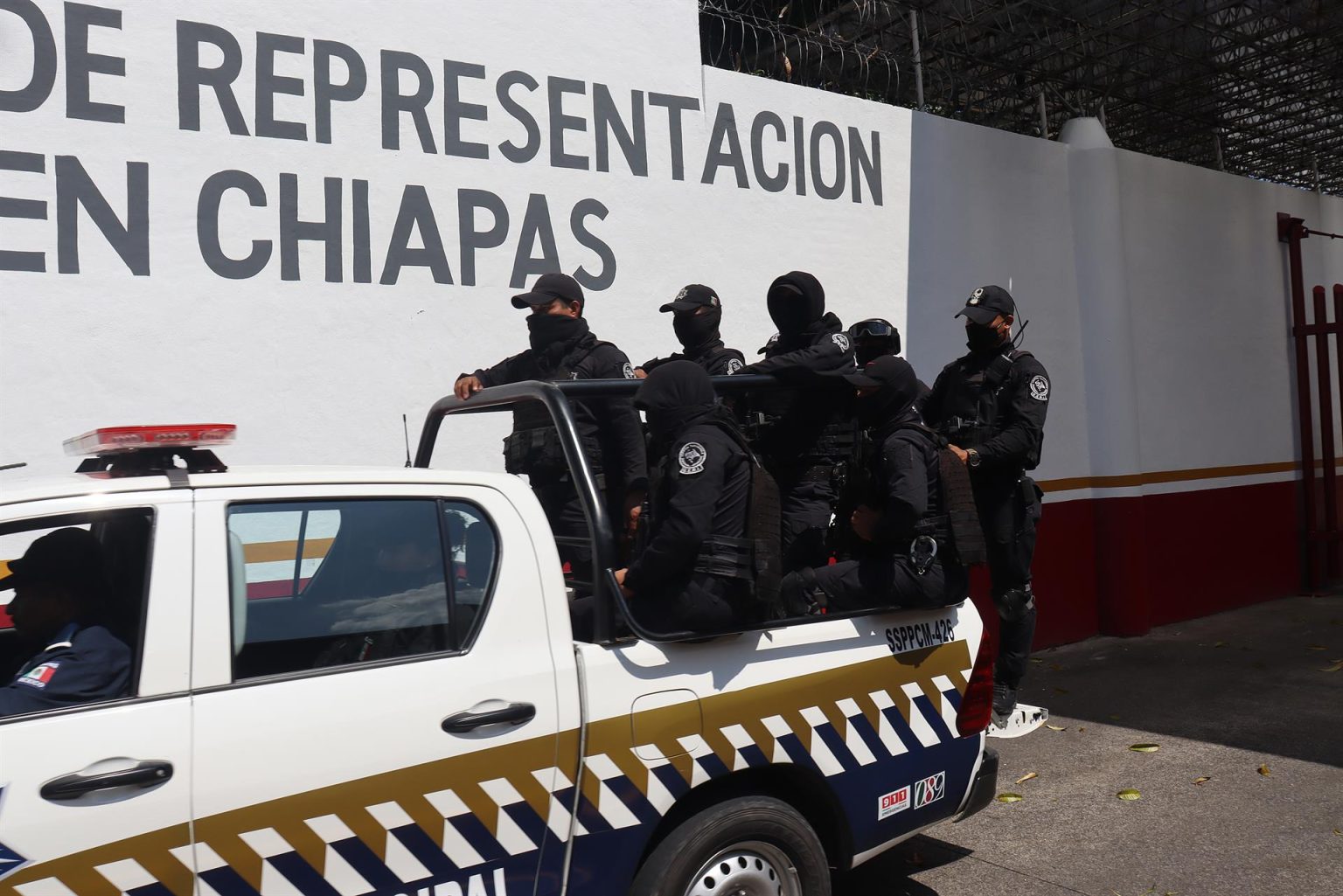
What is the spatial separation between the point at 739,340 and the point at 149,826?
15.4ft

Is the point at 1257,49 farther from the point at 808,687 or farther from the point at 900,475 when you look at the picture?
the point at 808,687

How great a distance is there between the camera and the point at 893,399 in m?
4.02

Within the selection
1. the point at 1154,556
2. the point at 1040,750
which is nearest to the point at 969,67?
the point at 1154,556

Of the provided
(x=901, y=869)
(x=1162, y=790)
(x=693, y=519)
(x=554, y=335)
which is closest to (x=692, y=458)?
(x=693, y=519)

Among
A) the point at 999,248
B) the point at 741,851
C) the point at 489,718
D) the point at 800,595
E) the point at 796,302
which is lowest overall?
the point at 741,851

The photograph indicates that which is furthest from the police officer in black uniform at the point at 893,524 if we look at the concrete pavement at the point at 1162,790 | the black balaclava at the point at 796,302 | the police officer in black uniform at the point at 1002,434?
the concrete pavement at the point at 1162,790

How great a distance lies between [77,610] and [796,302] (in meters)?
2.85

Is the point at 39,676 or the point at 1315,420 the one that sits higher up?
the point at 1315,420

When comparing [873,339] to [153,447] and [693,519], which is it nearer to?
[693,519]

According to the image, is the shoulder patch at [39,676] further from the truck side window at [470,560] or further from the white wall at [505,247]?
the white wall at [505,247]

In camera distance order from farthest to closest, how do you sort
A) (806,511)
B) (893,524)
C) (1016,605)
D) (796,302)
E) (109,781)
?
(1016,605)
(796,302)
(806,511)
(893,524)
(109,781)

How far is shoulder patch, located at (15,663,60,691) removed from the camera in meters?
2.22

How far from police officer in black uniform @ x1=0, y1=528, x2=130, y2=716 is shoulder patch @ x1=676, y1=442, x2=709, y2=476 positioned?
149 cm

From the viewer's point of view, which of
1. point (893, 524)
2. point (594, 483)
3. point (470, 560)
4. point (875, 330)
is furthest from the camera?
point (875, 330)
